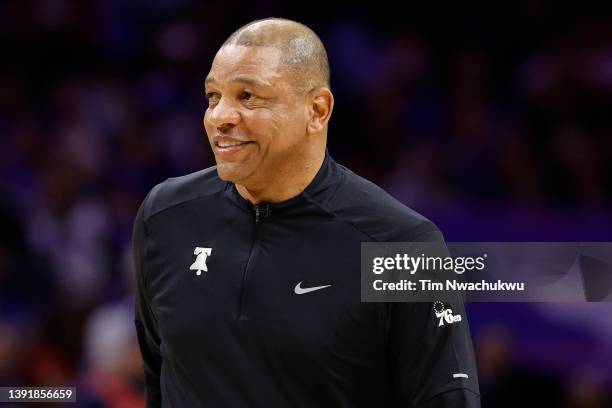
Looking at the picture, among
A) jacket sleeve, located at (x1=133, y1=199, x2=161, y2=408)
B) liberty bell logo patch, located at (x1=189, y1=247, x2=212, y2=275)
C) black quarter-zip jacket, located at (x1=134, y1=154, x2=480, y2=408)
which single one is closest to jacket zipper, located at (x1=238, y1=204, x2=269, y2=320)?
black quarter-zip jacket, located at (x1=134, y1=154, x2=480, y2=408)

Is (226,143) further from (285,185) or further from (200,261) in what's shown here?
(200,261)

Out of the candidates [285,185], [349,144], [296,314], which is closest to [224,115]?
[285,185]

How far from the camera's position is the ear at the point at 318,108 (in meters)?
2.56

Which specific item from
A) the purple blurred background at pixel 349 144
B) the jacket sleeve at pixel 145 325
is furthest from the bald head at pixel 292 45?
the purple blurred background at pixel 349 144

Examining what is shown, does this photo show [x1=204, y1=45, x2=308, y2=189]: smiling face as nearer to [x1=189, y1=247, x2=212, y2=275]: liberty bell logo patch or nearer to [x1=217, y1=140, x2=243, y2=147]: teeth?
[x1=217, y1=140, x2=243, y2=147]: teeth

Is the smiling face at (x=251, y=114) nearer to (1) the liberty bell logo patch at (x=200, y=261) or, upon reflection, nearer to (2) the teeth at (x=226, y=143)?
(2) the teeth at (x=226, y=143)

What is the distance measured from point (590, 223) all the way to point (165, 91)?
2.90 meters

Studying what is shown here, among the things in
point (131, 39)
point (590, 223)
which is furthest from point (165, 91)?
point (590, 223)

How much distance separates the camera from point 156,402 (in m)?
2.79

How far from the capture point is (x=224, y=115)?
2443 mm

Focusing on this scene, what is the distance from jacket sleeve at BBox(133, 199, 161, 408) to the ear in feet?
1.76

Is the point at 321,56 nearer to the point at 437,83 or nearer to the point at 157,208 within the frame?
the point at 157,208

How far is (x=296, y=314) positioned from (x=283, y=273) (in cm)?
11

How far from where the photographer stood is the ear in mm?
2559
